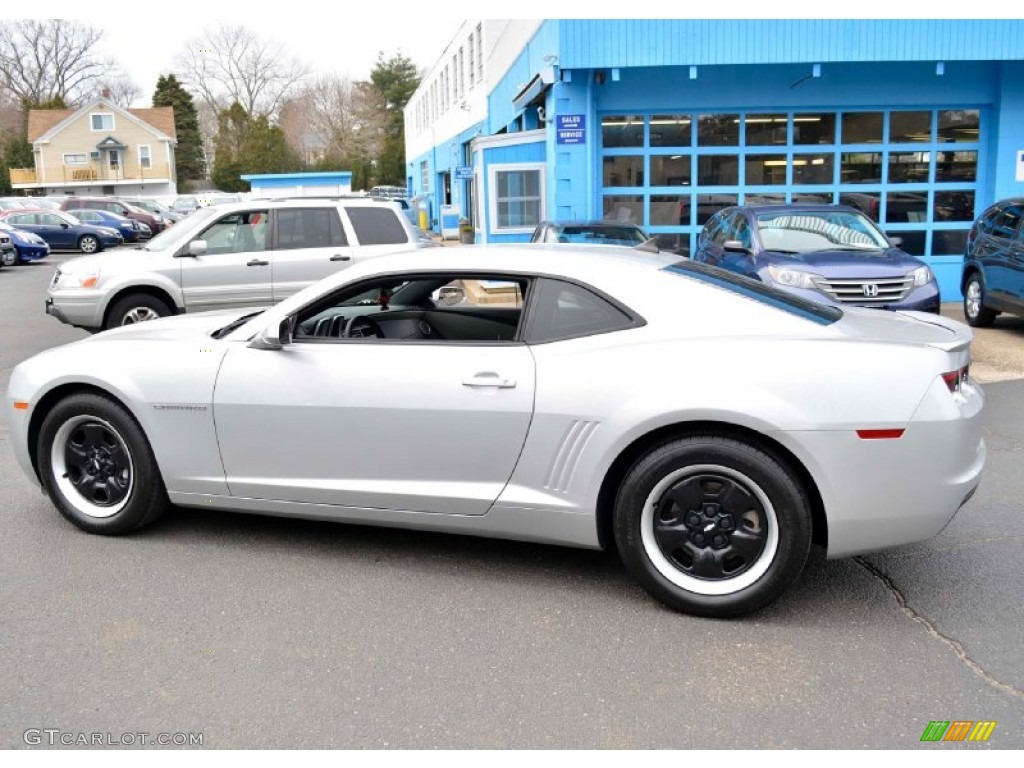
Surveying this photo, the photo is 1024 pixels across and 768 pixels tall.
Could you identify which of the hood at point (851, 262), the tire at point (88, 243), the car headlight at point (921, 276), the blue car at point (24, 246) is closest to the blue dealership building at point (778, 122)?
the hood at point (851, 262)

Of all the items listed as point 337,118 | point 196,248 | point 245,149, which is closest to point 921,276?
point 196,248

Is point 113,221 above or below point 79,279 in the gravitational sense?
above

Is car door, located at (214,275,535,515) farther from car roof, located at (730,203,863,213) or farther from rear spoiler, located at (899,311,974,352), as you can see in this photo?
car roof, located at (730,203,863,213)

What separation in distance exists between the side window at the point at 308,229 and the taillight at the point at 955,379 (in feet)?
26.0

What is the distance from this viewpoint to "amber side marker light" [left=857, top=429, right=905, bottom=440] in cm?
361

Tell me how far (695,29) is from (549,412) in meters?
11.6

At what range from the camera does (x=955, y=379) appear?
3.78 meters

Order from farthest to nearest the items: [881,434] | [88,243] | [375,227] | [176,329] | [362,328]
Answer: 1. [88,243]
2. [375,227]
3. [176,329]
4. [362,328]
5. [881,434]

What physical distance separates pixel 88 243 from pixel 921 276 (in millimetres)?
31154

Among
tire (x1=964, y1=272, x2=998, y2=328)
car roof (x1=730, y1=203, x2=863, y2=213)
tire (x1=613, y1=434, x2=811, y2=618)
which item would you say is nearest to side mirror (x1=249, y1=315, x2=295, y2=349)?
tire (x1=613, y1=434, x2=811, y2=618)

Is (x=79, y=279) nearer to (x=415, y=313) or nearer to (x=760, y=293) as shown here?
(x=415, y=313)

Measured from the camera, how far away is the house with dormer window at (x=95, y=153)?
224 feet

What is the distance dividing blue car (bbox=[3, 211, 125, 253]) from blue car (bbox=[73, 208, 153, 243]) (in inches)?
78.7

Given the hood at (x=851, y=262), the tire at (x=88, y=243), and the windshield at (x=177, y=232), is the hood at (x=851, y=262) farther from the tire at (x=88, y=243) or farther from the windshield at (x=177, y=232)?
the tire at (x=88, y=243)
